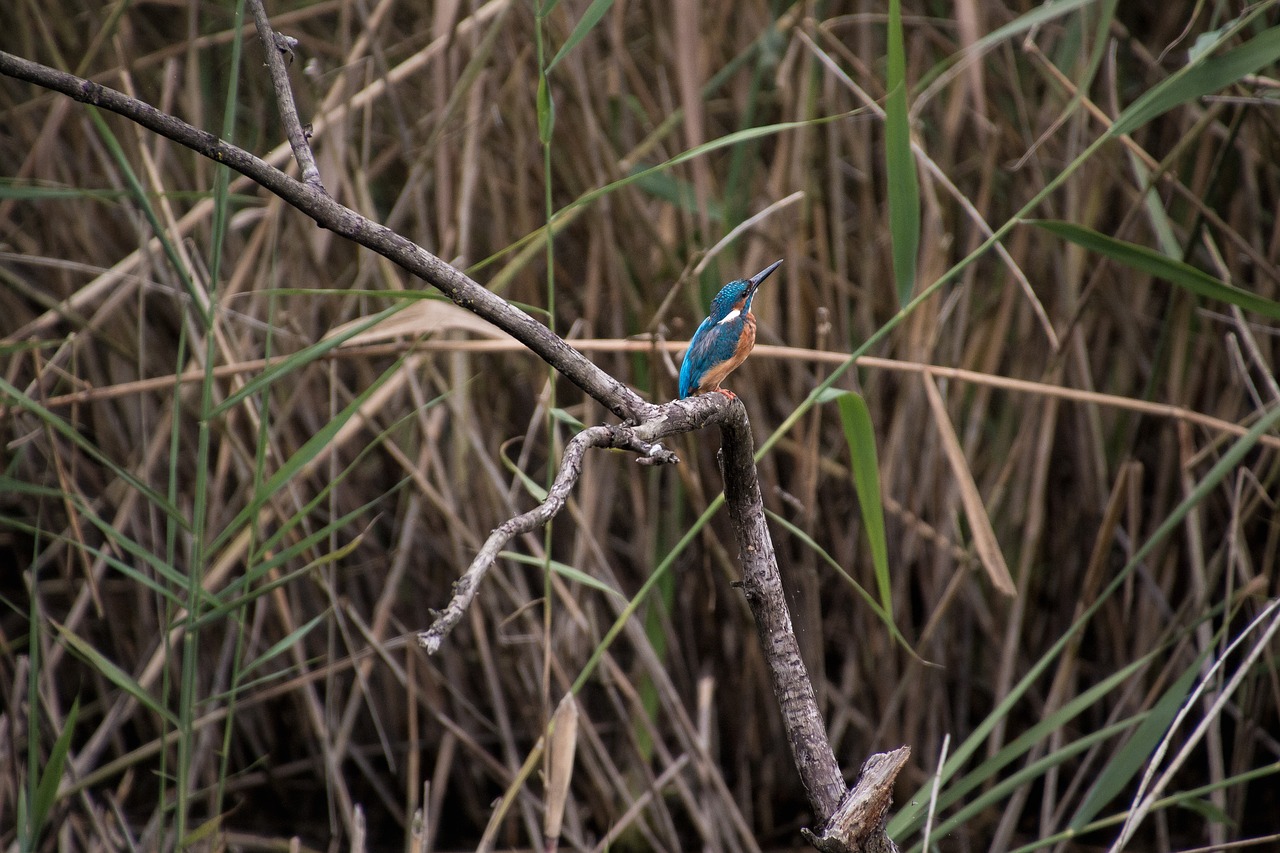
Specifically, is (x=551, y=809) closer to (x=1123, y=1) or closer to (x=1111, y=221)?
(x=1111, y=221)

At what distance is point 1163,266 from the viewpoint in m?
1.42

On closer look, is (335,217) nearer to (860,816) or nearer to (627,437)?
(627,437)

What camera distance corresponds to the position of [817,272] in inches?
111

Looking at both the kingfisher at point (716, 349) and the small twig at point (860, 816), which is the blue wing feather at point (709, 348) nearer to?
the kingfisher at point (716, 349)

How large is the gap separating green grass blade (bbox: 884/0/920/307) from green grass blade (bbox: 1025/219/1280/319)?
181 mm

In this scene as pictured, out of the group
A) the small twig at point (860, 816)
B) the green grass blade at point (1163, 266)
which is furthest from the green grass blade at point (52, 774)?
the green grass blade at point (1163, 266)

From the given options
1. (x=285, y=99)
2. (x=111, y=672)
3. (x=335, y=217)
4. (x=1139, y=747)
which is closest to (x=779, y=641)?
(x=335, y=217)

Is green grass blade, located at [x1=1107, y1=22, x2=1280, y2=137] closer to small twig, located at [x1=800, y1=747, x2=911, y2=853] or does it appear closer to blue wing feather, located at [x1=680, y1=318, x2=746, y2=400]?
blue wing feather, located at [x1=680, y1=318, x2=746, y2=400]

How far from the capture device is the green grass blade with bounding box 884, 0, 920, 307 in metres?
1.25

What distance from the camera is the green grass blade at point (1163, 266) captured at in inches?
54.6

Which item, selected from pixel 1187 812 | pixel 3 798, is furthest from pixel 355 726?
pixel 1187 812

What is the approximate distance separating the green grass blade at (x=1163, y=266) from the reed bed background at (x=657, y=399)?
2.53 ft

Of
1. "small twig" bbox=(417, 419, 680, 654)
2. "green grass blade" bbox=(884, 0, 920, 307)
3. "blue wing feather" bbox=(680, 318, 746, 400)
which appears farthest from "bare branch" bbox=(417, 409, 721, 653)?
"blue wing feather" bbox=(680, 318, 746, 400)

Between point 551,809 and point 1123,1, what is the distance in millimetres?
2495
